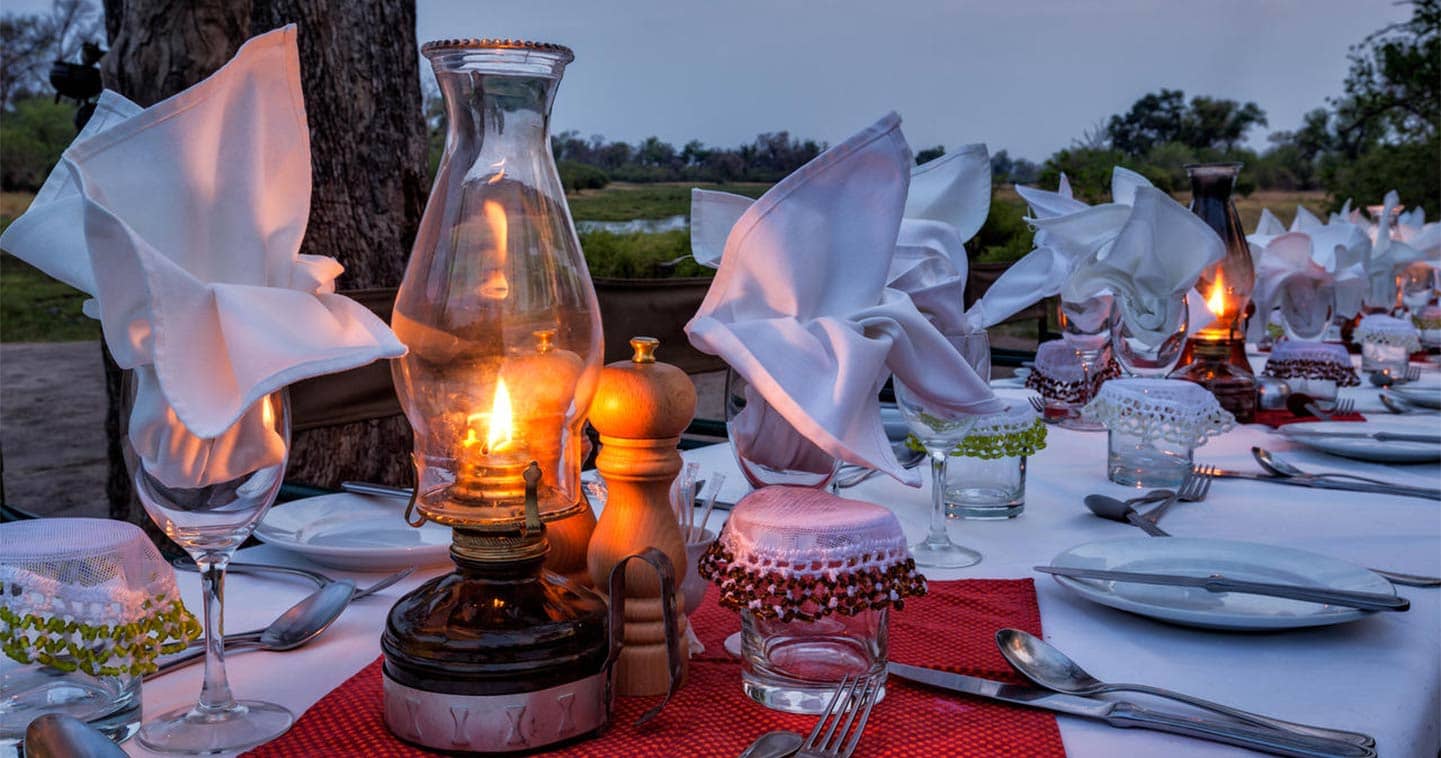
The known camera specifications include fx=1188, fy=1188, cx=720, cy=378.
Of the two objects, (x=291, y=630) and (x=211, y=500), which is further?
(x=291, y=630)

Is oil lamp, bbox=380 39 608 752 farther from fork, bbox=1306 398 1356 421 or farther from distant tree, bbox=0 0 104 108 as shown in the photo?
distant tree, bbox=0 0 104 108

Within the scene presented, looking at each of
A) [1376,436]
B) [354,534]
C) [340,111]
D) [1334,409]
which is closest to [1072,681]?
[354,534]

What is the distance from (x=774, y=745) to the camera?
2.30 ft

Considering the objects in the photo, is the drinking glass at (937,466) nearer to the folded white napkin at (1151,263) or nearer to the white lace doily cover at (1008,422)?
the white lace doily cover at (1008,422)

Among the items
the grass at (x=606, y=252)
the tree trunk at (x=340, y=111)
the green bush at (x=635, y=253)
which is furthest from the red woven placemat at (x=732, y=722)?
the green bush at (x=635, y=253)

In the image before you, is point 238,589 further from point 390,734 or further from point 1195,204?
point 1195,204

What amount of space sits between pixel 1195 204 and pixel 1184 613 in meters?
1.55

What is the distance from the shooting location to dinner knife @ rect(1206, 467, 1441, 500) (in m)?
1.54

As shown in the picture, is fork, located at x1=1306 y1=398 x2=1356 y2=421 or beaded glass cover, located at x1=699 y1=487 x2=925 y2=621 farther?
fork, located at x1=1306 y1=398 x2=1356 y2=421

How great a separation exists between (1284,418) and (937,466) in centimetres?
127

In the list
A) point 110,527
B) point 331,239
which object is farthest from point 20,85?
point 110,527

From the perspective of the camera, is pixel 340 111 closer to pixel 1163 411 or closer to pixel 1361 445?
pixel 1163 411

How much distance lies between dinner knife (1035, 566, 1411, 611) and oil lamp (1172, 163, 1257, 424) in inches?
52.6

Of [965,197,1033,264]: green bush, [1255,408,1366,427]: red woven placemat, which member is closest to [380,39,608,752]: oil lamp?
[1255,408,1366,427]: red woven placemat
